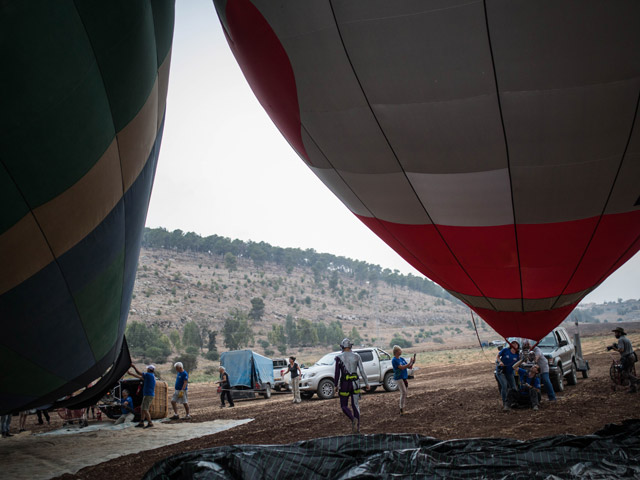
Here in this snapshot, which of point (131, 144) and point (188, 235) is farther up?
point (188, 235)

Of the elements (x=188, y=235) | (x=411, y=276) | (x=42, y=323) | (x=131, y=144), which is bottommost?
(x=42, y=323)

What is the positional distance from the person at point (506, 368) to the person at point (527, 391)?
13 centimetres

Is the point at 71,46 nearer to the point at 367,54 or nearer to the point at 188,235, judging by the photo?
the point at 367,54

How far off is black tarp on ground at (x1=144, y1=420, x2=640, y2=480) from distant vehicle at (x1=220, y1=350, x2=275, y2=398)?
1617 centimetres

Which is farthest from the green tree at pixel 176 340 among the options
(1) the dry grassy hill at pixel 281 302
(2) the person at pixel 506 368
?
(2) the person at pixel 506 368

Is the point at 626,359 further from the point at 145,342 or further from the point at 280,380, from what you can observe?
the point at 145,342

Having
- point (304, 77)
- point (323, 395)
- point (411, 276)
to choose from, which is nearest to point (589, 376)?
point (323, 395)

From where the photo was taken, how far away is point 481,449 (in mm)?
6113

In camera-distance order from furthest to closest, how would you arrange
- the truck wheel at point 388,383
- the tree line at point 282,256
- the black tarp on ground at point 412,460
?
the tree line at point 282,256
the truck wheel at point 388,383
the black tarp on ground at point 412,460

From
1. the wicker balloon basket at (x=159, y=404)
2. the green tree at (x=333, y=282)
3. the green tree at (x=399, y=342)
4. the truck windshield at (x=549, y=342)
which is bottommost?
the wicker balloon basket at (x=159, y=404)

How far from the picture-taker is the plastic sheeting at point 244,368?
21834 millimetres

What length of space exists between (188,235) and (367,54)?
480 ft

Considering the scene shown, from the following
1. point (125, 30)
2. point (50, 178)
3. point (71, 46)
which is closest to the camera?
point (71, 46)

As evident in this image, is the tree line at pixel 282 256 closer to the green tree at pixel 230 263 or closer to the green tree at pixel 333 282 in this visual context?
the green tree at pixel 230 263
